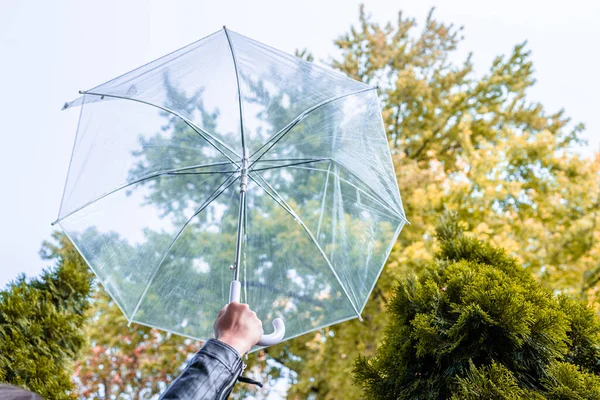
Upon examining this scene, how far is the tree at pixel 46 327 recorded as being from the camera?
3623 mm

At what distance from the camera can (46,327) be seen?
13.4 ft

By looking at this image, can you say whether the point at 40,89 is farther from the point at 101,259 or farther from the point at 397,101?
the point at 101,259

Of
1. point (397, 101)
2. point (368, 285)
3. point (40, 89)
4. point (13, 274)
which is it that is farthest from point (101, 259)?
point (40, 89)

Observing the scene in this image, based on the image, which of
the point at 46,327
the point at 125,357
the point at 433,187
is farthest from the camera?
the point at 125,357

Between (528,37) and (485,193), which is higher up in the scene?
(528,37)

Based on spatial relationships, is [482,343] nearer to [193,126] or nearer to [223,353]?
[223,353]

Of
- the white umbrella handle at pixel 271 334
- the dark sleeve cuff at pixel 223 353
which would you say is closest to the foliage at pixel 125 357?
the white umbrella handle at pixel 271 334

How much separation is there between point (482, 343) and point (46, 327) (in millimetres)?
3739

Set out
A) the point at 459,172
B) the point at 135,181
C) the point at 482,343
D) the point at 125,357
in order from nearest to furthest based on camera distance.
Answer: the point at 482,343 → the point at 135,181 → the point at 459,172 → the point at 125,357

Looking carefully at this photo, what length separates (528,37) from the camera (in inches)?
400

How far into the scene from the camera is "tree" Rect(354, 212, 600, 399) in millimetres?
1895

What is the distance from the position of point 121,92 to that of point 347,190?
56.6 inches

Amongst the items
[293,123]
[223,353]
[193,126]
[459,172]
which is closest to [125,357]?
[459,172]

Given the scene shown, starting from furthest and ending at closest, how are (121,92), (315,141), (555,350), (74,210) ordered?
(315,141)
(74,210)
(121,92)
(555,350)
